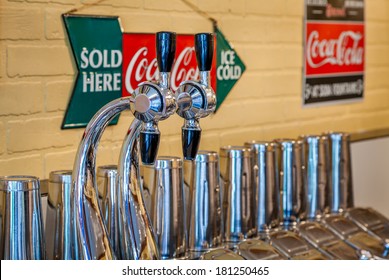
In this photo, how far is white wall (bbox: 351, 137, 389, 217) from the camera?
2.72 metres

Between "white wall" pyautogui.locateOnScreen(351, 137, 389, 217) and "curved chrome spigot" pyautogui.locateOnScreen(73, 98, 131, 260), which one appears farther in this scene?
"white wall" pyautogui.locateOnScreen(351, 137, 389, 217)

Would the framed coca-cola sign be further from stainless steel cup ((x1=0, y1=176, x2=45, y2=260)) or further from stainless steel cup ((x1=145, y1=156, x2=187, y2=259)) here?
stainless steel cup ((x1=0, y1=176, x2=45, y2=260))

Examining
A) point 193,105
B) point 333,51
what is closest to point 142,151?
point 193,105

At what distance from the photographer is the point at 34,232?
4.76 ft

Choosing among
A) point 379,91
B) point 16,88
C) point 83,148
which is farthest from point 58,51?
point 379,91

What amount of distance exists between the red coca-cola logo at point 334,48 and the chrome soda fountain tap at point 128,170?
118 centimetres

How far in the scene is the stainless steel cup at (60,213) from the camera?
1.52m

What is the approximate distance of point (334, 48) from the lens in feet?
8.72

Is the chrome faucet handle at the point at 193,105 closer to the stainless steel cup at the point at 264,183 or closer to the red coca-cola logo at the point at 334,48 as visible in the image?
the stainless steel cup at the point at 264,183

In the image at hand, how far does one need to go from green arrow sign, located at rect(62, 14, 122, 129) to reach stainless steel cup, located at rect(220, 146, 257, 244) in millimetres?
295

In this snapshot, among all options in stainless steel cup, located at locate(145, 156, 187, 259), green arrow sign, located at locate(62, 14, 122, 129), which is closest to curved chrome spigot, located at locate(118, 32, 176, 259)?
stainless steel cup, located at locate(145, 156, 187, 259)

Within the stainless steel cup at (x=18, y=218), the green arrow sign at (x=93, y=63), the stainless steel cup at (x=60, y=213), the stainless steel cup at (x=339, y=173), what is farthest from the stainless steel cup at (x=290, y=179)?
the stainless steel cup at (x=18, y=218)

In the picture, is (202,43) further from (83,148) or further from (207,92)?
(83,148)

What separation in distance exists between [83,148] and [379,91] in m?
1.69
